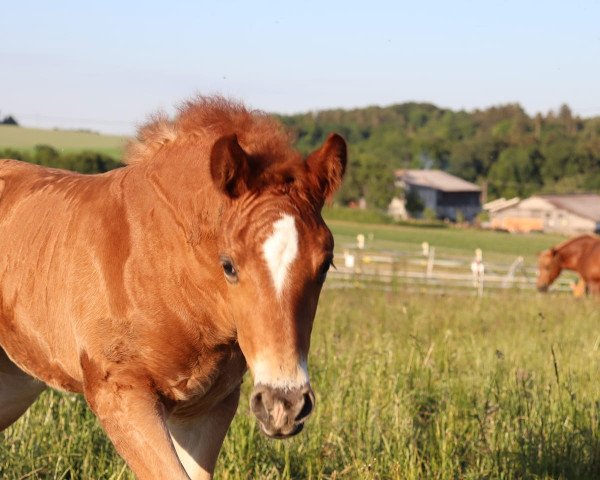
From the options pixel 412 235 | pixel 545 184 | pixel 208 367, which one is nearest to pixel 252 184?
pixel 208 367

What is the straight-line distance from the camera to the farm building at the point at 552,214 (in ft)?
335

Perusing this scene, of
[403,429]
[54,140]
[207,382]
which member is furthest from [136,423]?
[54,140]

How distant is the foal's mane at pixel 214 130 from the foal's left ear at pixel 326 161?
0.11 m

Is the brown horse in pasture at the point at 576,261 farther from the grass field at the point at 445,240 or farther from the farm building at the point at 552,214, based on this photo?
the farm building at the point at 552,214

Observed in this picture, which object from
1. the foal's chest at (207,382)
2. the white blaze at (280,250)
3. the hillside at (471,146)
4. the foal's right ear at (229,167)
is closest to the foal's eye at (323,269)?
the white blaze at (280,250)

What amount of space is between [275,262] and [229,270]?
27cm

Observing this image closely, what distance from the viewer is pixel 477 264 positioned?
1283 inches

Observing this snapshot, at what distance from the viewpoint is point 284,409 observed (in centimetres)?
322

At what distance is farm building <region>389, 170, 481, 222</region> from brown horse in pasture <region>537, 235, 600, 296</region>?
94.1 metres

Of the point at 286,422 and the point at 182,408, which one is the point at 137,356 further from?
the point at 286,422

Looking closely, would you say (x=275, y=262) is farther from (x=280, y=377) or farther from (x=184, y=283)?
(x=184, y=283)

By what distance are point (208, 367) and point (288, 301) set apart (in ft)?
2.56

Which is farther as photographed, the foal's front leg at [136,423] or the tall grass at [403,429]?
the tall grass at [403,429]

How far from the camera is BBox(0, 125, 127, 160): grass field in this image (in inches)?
2218
